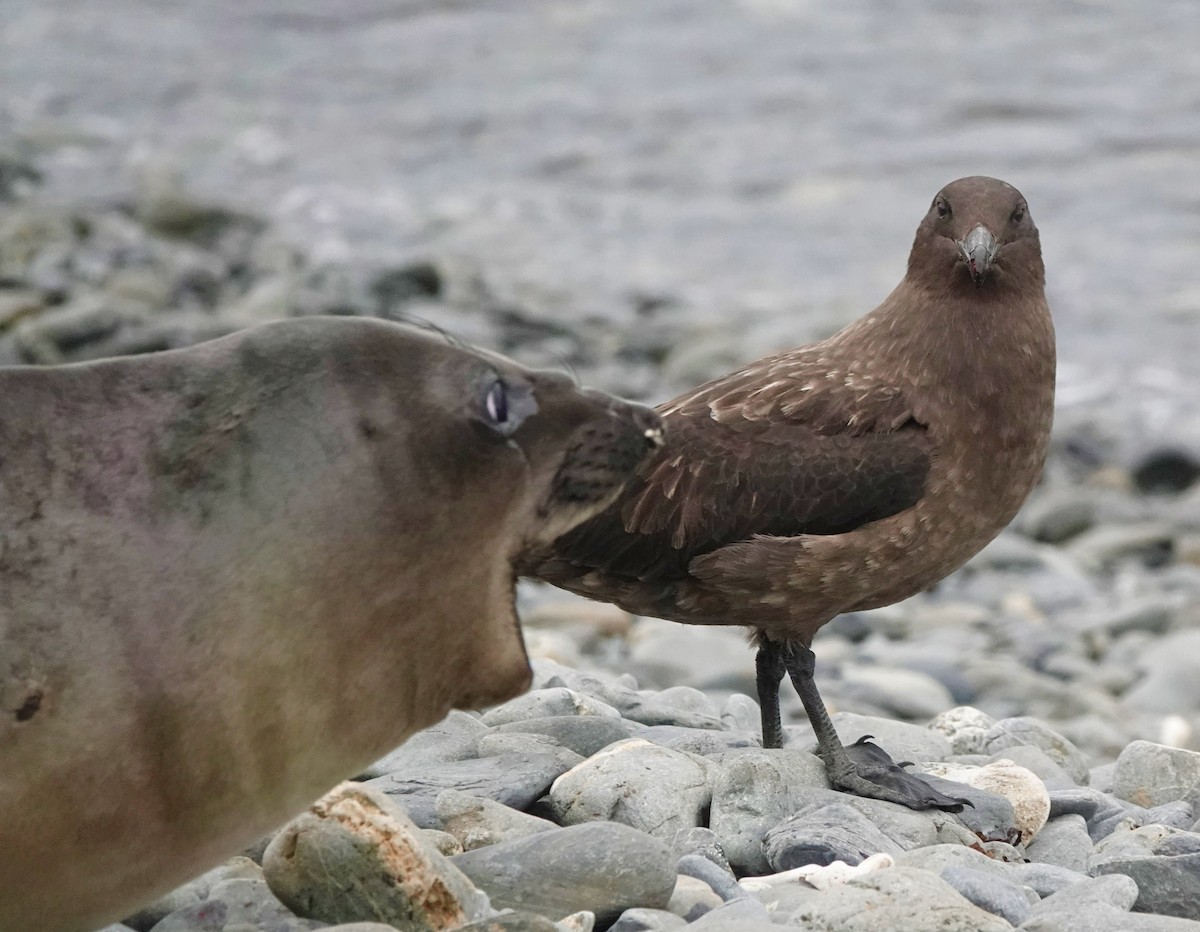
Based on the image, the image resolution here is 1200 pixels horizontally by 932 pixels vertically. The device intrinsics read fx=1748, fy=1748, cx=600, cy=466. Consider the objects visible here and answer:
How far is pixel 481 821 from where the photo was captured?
184 inches

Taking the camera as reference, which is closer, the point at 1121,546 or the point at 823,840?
the point at 823,840

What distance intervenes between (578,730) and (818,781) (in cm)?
79

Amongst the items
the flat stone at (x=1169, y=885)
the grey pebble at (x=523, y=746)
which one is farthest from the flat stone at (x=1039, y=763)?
the grey pebble at (x=523, y=746)

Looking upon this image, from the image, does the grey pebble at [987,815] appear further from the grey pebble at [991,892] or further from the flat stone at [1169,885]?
the grey pebble at [991,892]

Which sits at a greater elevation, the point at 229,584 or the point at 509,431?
the point at 509,431

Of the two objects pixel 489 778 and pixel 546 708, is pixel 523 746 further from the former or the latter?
pixel 546 708

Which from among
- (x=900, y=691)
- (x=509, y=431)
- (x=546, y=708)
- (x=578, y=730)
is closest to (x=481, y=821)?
(x=578, y=730)

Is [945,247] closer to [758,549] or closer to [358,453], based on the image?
[758,549]

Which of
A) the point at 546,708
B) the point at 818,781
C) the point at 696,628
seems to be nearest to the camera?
the point at 818,781

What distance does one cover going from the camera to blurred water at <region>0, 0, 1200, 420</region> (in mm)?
18844

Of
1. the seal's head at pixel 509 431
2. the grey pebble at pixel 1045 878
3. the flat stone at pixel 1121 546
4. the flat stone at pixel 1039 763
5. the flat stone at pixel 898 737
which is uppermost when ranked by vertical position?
the seal's head at pixel 509 431

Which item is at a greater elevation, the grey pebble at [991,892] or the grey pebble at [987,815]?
the grey pebble at [991,892]

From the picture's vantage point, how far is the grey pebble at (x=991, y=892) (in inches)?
169

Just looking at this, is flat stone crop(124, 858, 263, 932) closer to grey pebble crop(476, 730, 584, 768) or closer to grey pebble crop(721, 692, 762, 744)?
grey pebble crop(476, 730, 584, 768)
